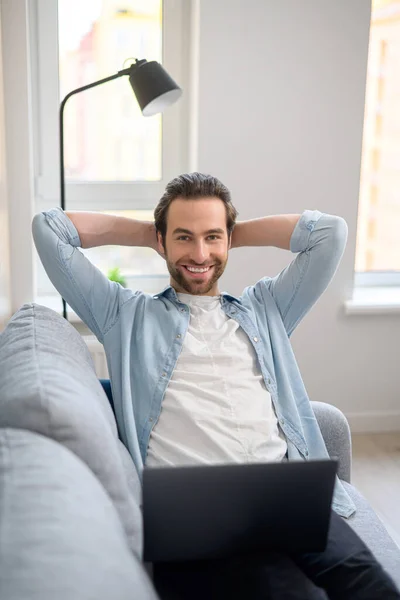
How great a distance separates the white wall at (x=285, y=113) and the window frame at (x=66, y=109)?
0.20m

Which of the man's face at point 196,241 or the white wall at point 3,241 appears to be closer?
the man's face at point 196,241

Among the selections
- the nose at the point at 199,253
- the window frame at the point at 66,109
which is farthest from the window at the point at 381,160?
the nose at the point at 199,253

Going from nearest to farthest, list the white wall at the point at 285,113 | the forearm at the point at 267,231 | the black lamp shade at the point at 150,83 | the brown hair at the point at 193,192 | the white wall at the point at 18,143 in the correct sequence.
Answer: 1. the brown hair at the point at 193,192
2. the forearm at the point at 267,231
3. the black lamp shade at the point at 150,83
4. the white wall at the point at 18,143
5. the white wall at the point at 285,113

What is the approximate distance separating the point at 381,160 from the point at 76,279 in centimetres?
203

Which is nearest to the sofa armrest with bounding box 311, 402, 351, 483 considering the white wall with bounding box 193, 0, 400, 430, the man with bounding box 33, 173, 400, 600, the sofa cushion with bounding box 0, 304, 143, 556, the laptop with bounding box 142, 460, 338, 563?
the man with bounding box 33, 173, 400, 600

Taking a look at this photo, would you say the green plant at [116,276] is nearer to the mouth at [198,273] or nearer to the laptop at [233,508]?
the mouth at [198,273]

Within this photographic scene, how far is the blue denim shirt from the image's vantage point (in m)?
1.79

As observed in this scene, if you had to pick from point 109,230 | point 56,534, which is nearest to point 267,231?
point 109,230

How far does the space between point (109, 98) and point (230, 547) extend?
91.5 inches

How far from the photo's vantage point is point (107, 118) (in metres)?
3.14

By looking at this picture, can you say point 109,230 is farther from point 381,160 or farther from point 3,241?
point 381,160

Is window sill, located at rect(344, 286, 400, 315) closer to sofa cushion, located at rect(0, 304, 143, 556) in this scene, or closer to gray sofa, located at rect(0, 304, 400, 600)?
gray sofa, located at rect(0, 304, 400, 600)

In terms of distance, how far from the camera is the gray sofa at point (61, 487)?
0.84 metres

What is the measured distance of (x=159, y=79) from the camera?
7.83 feet
